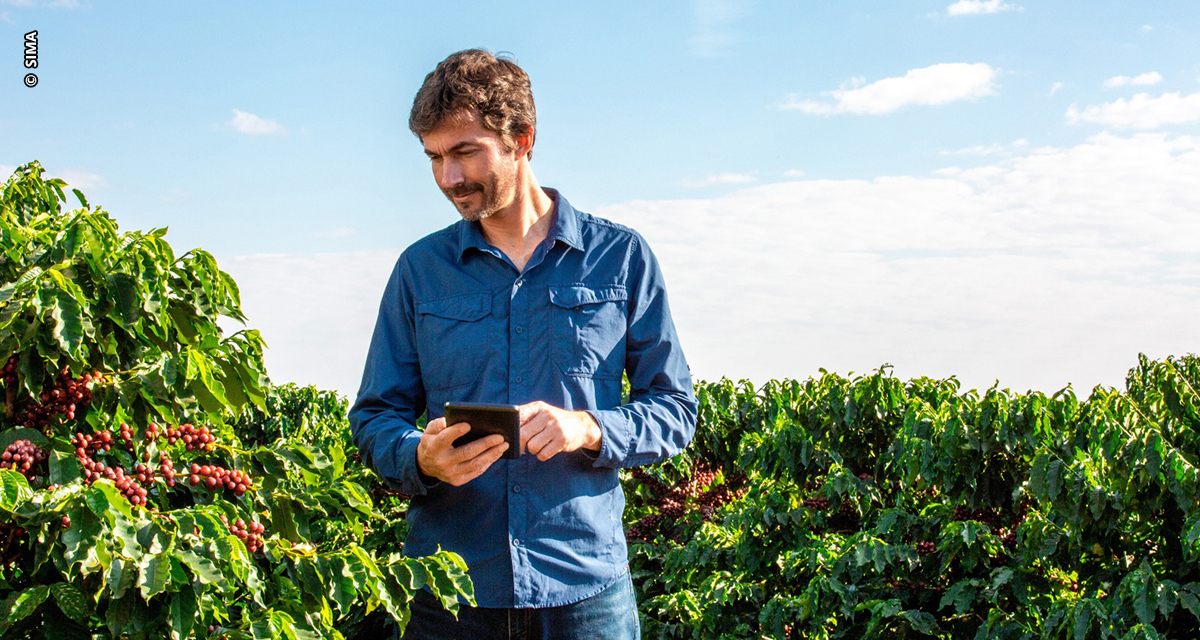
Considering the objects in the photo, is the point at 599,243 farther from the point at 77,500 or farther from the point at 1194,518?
the point at 1194,518

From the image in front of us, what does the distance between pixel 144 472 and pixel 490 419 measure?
1503 mm

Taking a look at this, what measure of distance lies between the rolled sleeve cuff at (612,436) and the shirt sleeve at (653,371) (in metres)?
0.03

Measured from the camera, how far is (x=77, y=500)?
258 centimetres

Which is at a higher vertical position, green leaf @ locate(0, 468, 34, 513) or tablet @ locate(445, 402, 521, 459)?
tablet @ locate(445, 402, 521, 459)

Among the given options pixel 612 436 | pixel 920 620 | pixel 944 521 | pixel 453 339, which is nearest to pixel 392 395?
pixel 453 339

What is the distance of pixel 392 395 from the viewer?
2.58 m

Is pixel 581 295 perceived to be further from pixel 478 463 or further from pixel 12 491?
pixel 12 491

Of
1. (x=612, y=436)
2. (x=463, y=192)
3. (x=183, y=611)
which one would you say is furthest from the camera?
(x=183, y=611)

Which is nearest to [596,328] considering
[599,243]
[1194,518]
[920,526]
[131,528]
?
[599,243]

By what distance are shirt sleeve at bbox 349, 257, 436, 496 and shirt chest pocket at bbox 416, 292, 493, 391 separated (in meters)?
0.06

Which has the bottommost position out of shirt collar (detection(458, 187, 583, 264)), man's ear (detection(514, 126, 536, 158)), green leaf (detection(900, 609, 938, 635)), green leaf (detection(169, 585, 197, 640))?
green leaf (detection(900, 609, 938, 635))

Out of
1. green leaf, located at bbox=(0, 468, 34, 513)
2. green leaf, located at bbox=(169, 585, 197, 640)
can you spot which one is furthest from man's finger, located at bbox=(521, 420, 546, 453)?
green leaf, located at bbox=(0, 468, 34, 513)

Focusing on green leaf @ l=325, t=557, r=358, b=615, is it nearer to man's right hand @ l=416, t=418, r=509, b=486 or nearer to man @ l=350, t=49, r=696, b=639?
man @ l=350, t=49, r=696, b=639

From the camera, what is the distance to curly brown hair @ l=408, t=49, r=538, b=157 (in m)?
2.45
